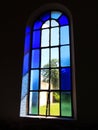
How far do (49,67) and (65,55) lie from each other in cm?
31

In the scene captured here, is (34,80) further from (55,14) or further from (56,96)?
(55,14)

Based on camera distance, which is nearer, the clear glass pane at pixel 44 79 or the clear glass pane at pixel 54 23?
the clear glass pane at pixel 44 79

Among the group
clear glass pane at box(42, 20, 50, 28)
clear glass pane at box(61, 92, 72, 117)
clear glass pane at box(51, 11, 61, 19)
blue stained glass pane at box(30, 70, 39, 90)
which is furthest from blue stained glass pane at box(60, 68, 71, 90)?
clear glass pane at box(51, 11, 61, 19)

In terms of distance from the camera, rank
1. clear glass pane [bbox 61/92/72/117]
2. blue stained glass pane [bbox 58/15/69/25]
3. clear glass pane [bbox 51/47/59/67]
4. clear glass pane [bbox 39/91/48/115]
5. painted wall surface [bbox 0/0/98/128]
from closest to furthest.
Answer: painted wall surface [bbox 0/0/98/128]
clear glass pane [bbox 61/92/72/117]
clear glass pane [bbox 39/91/48/115]
clear glass pane [bbox 51/47/59/67]
blue stained glass pane [bbox 58/15/69/25]

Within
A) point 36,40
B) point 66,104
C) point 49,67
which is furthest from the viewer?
point 36,40

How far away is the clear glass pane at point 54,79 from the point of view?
243 cm

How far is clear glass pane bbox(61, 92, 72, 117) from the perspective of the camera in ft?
7.46

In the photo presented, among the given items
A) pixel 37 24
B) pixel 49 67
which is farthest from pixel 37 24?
pixel 49 67

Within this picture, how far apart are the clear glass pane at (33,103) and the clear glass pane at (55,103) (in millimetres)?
243

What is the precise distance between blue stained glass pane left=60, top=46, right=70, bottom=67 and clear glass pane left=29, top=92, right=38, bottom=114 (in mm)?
641

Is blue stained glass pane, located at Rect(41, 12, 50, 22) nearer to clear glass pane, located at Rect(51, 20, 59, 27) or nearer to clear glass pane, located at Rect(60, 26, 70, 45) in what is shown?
clear glass pane, located at Rect(51, 20, 59, 27)

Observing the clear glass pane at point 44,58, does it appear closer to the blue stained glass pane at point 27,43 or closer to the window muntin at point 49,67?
the window muntin at point 49,67

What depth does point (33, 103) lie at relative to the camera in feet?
8.16

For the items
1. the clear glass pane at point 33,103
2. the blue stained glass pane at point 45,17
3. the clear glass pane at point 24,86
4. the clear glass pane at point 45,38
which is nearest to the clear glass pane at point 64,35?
the clear glass pane at point 45,38
